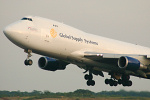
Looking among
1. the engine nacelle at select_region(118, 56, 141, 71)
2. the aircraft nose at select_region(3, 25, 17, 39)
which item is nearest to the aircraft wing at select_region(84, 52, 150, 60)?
the engine nacelle at select_region(118, 56, 141, 71)

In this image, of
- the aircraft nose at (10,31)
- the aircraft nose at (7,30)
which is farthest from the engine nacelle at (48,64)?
the aircraft nose at (7,30)

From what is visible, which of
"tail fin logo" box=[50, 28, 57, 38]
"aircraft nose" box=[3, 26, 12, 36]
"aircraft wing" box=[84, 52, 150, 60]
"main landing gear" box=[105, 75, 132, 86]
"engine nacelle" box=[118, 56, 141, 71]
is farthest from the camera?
"main landing gear" box=[105, 75, 132, 86]

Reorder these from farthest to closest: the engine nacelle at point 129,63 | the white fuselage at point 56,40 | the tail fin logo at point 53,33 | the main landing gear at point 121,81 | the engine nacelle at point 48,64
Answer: the main landing gear at point 121,81 < the engine nacelle at point 48,64 < the engine nacelle at point 129,63 < the tail fin logo at point 53,33 < the white fuselage at point 56,40

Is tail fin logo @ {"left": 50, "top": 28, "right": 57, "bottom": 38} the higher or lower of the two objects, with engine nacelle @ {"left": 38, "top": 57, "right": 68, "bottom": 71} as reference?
higher

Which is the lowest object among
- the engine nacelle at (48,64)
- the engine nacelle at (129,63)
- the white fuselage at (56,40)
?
the engine nacelle at (129,63)

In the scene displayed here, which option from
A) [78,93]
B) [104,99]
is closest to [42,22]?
[104,99]

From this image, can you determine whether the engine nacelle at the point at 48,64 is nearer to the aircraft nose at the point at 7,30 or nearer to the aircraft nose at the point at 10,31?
the aircraft nose at the point at 10,31

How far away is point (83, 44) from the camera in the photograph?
129 feet

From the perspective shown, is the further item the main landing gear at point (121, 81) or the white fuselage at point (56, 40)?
the main landing gear at point (121, 81)

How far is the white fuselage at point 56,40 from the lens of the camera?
3453 centimetres

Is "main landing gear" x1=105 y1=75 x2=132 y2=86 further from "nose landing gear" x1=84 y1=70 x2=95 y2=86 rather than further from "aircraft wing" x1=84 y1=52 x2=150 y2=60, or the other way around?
"aircraft wing" x1=84 y1=52 x2=150 y2=60

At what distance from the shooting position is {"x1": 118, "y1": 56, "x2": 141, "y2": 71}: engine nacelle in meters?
38.3

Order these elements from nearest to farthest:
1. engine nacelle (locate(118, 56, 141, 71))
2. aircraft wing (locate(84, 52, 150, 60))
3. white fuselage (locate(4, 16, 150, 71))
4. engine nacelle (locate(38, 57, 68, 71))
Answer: white fuselage (locate(4, 16, 150, 71)) < engine nacelle (locate(118, 56, 141, 71)) < aircraft wing (locate(84, 52, 150, 60)) < engine nacelle (locate(38, 57, 68, 71))

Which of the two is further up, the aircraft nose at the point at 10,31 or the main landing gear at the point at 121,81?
the aircraft nose at the point at 10,31
